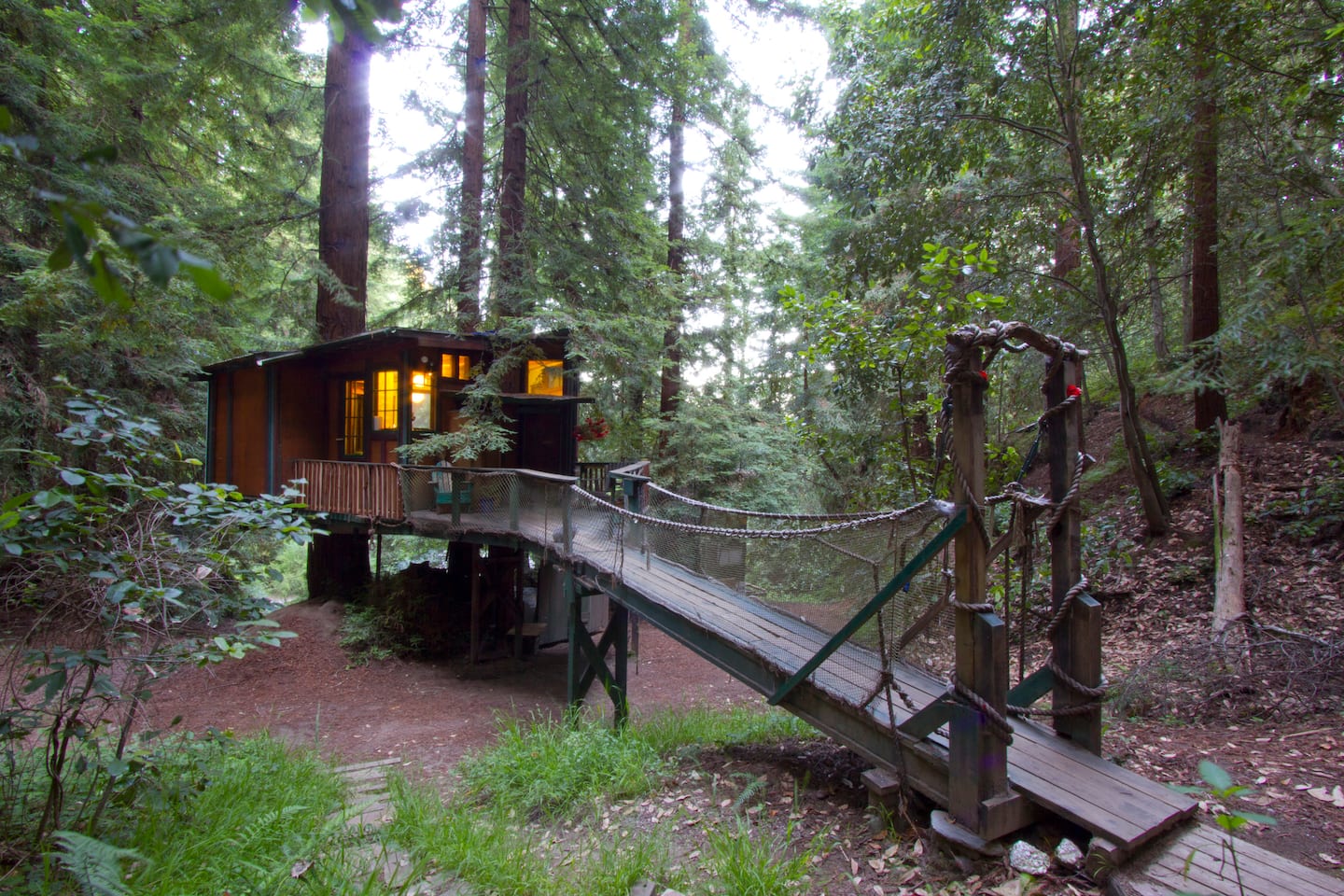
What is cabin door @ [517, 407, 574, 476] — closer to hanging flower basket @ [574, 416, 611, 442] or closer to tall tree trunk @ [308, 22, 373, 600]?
hanging flower basket @ [574, 416, 611, 442]

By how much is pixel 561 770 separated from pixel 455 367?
779 cm

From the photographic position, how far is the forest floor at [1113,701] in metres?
3.40

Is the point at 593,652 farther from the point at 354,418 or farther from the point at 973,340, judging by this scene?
the point at 354,418

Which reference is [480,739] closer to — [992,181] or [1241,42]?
[992,181]

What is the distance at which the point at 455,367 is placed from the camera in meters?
11.3

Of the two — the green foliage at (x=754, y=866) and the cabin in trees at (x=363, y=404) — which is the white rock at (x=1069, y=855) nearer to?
the green foliage at (x=754, y=866)

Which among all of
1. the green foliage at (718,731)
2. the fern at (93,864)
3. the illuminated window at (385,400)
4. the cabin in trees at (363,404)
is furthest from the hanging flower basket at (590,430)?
the fern at (93,864)

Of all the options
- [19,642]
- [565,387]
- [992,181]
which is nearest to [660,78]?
[565,387]

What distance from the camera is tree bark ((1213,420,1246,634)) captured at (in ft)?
17.9

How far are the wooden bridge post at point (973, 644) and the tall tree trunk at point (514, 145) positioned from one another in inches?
352

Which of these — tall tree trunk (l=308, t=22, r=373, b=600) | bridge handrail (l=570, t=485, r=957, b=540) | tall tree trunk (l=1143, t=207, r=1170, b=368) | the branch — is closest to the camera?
bridge handrail (l=570, t=485, r=957, b=540)

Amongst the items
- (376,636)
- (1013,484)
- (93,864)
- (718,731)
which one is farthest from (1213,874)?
(376,636)

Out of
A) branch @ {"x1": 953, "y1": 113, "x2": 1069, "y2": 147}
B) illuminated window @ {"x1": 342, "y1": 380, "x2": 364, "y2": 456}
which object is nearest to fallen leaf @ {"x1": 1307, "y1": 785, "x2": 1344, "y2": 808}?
branch @ {"x1": 953, "y1": 113, "x2": 1069, "y2": 147}

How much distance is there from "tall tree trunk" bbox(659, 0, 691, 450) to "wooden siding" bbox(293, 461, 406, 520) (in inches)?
199
